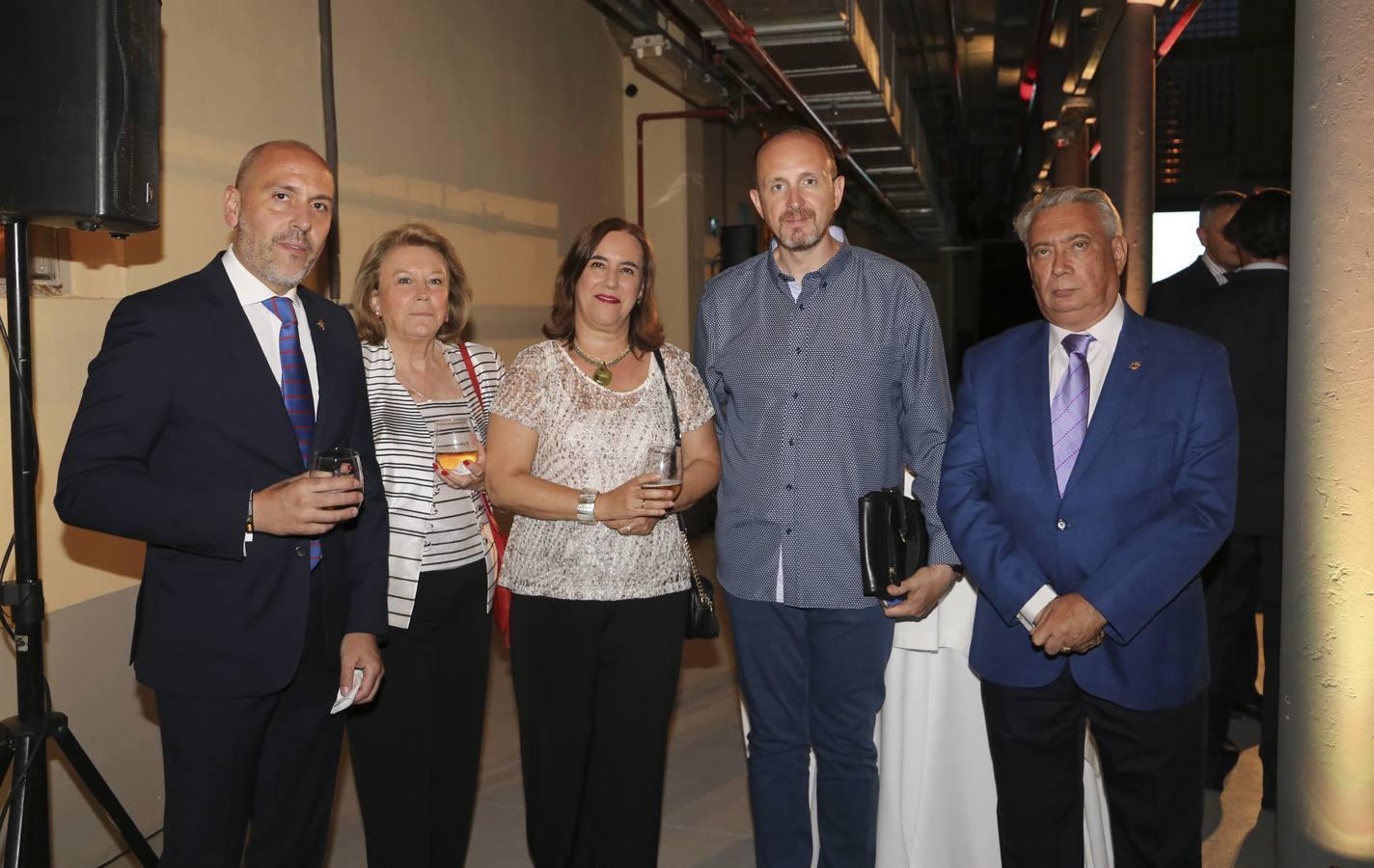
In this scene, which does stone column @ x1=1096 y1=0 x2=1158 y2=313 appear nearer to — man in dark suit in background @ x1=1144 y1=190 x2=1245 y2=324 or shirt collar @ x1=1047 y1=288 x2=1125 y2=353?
man in dark suit in background @ x1=1144 y1=190 x2=1245 y2=324

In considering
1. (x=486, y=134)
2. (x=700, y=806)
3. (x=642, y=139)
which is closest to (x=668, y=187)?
(x=642, y=139)

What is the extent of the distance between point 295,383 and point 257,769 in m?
0.74

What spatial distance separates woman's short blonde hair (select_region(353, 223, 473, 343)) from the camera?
2.70 m

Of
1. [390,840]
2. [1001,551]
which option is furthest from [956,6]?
[390,840]

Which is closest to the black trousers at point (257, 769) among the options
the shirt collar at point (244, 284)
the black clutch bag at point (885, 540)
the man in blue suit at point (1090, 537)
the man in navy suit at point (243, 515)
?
the man in navy suit at point (243, 515)

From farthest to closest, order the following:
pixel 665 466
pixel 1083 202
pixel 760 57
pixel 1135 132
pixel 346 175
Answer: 1. pixel 1135 132
2. pixel 760 57
3. pixel 346 175
4. pixel 1083 202
5. pixel 665 466

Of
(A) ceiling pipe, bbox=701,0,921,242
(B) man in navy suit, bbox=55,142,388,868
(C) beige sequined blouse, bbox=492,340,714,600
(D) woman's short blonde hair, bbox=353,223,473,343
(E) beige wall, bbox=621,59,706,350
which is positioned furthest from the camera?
(E) beige wall, bbox=621,59,706,350

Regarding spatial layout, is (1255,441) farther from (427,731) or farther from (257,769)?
(257,769)

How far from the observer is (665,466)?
2.17m

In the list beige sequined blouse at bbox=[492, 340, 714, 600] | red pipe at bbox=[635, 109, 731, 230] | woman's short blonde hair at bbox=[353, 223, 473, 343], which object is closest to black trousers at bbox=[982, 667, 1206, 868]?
beige sequined blouse at bbox=[492, 340, 714, 600]

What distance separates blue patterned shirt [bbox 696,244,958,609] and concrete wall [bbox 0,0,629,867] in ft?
6.68

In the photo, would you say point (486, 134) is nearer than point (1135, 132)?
Yes

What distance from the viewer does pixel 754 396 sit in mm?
2545

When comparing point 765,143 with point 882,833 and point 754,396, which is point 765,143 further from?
point 882,833
